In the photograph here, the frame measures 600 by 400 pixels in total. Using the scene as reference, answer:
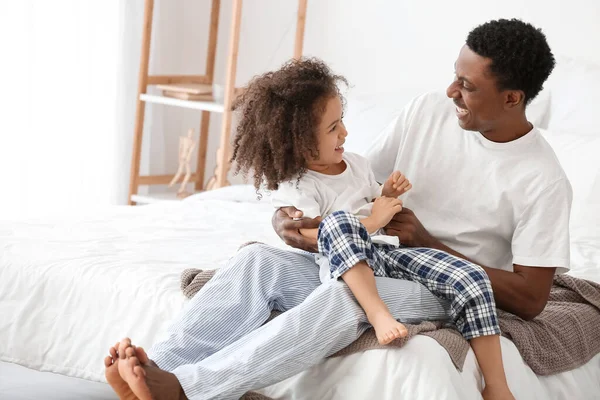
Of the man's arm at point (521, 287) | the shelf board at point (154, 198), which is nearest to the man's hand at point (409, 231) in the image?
the man's arm at point (521, 287)

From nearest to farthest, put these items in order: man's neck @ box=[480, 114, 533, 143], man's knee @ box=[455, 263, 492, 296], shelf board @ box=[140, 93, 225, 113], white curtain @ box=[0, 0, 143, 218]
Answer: man's knee @ box=[455, 263, 492, 296], man's neck @ box=[480, 114, 533, 143], white curtain @ box=[0, 0, 143, 218], shelf board @ box=[140, 93, 225, 113]

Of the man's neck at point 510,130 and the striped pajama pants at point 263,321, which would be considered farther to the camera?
the man's neck at point 510,130

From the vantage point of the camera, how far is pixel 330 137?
181cm

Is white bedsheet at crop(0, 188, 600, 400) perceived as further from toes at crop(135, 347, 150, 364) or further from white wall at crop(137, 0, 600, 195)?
white wall at crop(137, 0, 600, 195)

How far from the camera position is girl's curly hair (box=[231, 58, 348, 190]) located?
70.6 inches

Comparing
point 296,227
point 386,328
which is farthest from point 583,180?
point 386,328

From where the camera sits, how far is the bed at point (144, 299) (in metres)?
1.52

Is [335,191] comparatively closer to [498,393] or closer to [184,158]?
[498,393]

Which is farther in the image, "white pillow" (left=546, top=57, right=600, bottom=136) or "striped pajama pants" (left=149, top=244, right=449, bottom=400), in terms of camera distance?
"white pillow" (left=546, top=57, right=600, bottom=136)

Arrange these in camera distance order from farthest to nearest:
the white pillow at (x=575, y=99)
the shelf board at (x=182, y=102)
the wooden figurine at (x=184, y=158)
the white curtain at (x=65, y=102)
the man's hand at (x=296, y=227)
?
the wooden figurine at (x=184, y=158) → the shelf board at (x=182, y=102) → the white curtain at (x=65, y=102) → the white pillow at (x=575, y=99) → the man's hand at (x=296, y=227)

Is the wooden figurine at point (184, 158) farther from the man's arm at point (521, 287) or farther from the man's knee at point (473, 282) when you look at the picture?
the man's knee at point (473, 282)

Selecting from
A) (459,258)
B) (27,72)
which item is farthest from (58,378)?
(27,72)

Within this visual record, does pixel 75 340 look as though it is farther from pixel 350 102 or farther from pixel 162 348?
pixel 350 102

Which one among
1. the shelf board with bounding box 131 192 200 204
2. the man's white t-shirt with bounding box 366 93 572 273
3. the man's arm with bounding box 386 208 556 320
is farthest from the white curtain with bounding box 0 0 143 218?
the man's arm with bounding box 386 208 556 320
